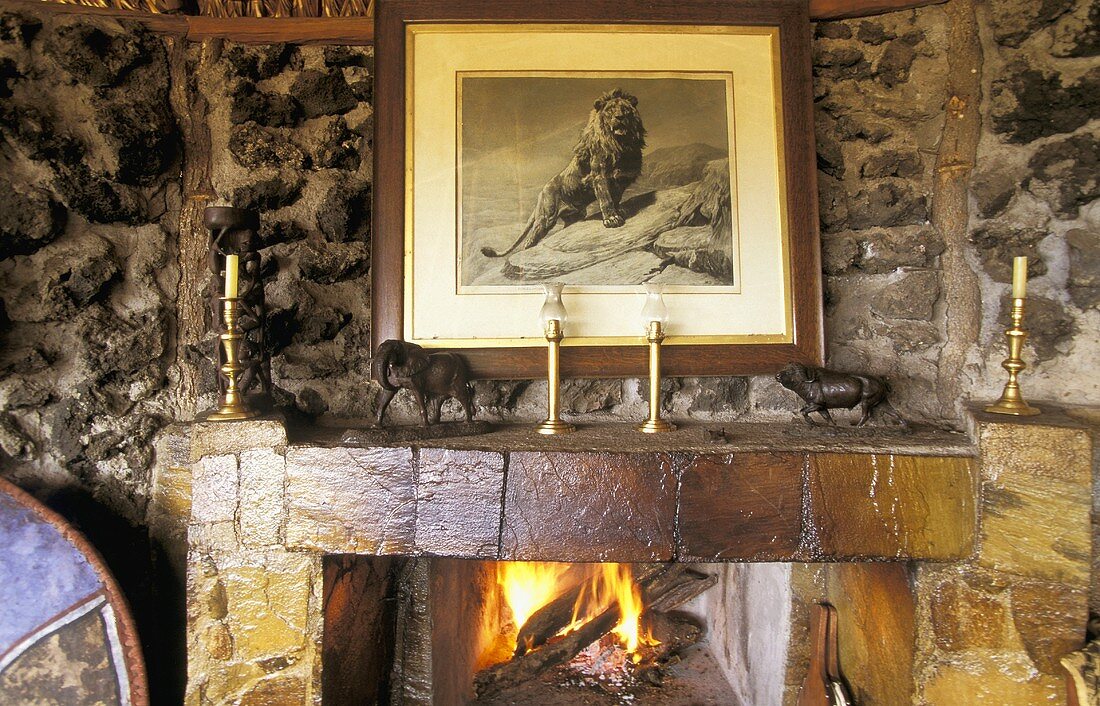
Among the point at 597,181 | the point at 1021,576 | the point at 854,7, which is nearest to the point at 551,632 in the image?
the point at 1021,576

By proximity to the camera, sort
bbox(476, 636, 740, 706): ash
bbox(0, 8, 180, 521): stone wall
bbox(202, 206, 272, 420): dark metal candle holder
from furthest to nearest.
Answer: bbox(476, 636, 740, 706): ash < bbox(0, 8, 180, 521): stone wall < bbox(202, 206, 272, 420): dark metal candle holder

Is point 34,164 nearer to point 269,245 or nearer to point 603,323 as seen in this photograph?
point 269,245

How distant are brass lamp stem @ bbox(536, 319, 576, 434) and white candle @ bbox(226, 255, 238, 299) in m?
0.75

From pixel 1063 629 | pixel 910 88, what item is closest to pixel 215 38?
pixel 910 88

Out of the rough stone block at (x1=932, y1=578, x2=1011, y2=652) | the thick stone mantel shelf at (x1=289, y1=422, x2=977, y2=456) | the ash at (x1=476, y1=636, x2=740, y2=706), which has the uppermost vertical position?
the thick stone mantel shelf at (x1=289, y1=422, x2=977, y2=456)

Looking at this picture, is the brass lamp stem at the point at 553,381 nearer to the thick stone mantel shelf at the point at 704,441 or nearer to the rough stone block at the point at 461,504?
the thick stone mantel shelf at the point at 704,441

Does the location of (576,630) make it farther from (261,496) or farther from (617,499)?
(261,496)

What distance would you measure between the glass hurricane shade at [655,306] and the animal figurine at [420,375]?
51cm

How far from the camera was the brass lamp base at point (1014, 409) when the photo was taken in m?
1.37

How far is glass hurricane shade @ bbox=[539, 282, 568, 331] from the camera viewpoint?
1.52m

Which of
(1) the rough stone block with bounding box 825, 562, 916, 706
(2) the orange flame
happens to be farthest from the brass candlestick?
(1) the rough stone block with bounding box 825, 562, 916, 706

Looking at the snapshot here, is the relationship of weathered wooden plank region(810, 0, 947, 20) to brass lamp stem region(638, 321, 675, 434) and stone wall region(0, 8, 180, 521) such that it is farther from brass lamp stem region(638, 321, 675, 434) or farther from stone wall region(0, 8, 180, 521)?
stone wall region(0, 8, 180, 521)

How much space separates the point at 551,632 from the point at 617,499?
100cm

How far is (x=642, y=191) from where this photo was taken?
5.45 ft
